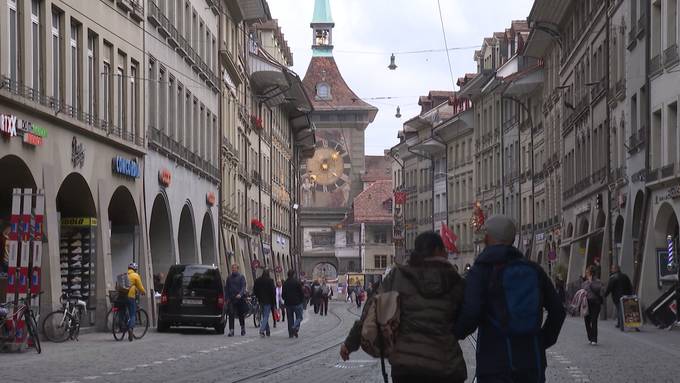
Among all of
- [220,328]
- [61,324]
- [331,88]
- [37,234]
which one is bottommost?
[220,328]

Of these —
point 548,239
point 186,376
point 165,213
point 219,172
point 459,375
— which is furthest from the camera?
point 548,239

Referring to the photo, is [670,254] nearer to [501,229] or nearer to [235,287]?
[235,287]

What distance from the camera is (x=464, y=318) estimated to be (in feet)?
28.7

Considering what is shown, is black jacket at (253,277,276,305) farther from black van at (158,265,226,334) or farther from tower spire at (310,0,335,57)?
tower spire at (310,0,335,57)

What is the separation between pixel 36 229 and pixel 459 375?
60.5 feet

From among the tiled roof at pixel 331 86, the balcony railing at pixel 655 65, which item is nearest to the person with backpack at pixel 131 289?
the balcony railing at pixel 655 65

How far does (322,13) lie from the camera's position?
7283 inches

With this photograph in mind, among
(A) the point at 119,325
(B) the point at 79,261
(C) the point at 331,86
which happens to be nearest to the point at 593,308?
(A) the point at 119,325

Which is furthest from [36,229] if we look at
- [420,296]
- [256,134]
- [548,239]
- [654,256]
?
[256,134]

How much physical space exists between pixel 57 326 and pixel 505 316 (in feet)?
70.9

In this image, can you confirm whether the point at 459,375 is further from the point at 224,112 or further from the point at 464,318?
the point at 224,112

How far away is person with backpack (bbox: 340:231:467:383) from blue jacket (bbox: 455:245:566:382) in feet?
0.34

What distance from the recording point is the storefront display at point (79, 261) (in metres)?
35.8

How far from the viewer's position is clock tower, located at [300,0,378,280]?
523 ft
